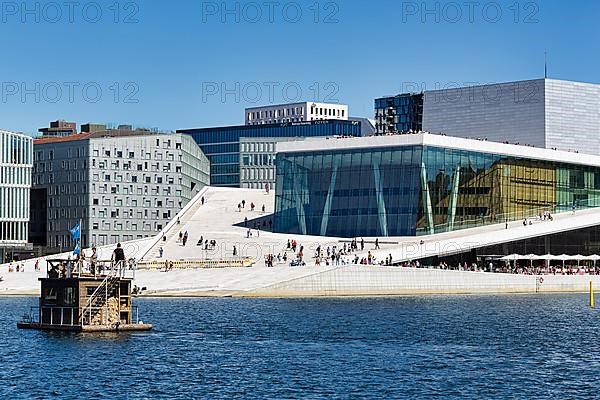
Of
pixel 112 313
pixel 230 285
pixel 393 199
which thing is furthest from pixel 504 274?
pixel 112 313

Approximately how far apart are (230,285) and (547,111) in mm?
60716

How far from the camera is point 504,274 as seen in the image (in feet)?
318

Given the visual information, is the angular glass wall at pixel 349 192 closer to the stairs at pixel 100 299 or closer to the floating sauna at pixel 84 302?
the floating sauna at pixel 84 302

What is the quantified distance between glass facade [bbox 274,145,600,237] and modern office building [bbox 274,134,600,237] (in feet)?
0.27

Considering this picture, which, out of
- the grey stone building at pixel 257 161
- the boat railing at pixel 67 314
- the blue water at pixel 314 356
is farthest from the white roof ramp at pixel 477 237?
the grey stone building at pixel 257 161

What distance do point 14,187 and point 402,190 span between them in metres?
43.6

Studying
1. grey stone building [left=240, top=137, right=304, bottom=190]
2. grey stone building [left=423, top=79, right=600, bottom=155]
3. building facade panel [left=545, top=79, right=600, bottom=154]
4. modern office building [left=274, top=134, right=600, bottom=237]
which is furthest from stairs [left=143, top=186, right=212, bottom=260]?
grey stone building [left=240, top=137, right=304, bottom=190]

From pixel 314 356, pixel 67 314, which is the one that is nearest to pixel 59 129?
pixel 67 314

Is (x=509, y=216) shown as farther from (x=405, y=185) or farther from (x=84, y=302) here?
(x=84, y=302)

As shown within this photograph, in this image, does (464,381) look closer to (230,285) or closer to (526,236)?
(230,285)

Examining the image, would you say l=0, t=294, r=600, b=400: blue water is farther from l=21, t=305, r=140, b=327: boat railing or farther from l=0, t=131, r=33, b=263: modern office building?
l=0, t=131, r=33, b=263: modern office building

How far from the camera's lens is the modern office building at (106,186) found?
134750 mm

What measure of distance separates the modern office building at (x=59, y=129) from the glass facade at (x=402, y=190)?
65670 millimetres

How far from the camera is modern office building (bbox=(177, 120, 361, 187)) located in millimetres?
192250
